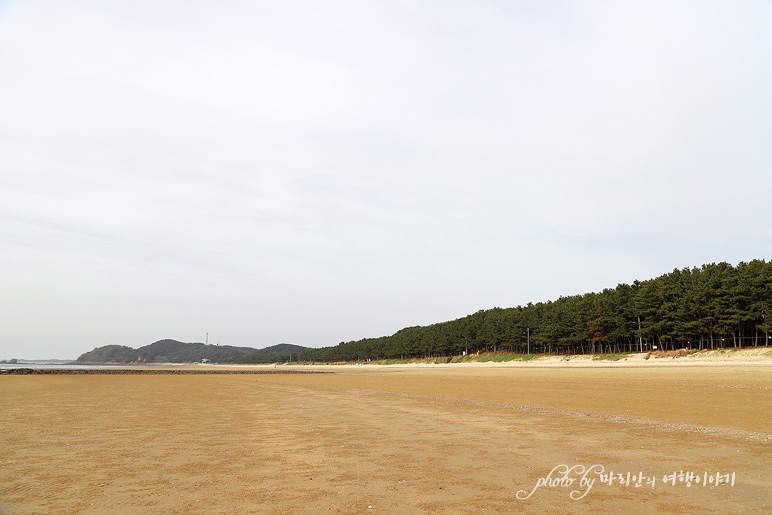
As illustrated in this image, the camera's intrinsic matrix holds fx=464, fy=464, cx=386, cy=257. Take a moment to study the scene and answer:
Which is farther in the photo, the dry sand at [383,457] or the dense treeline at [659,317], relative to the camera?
the dense treeline at [659,317]

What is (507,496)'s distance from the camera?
7418 mm

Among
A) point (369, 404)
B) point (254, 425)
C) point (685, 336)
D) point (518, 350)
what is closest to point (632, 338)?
point (685, 336)

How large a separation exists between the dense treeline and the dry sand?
2247 inches

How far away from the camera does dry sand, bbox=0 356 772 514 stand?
→ 7.22m

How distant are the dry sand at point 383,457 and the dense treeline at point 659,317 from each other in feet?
187

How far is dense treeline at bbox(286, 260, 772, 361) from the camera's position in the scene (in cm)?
Answer: 6500

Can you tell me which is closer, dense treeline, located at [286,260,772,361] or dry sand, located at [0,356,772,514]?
dry sand, located at [0,356,772,514]

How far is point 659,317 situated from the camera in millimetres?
79875

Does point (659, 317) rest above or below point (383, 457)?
above

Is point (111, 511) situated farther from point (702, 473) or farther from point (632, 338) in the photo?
point (632, 338)

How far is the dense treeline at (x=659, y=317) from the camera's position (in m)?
65.0

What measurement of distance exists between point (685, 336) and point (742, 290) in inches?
579

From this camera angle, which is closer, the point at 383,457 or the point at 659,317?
the point at 383,457

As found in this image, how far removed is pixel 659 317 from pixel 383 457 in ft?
276
